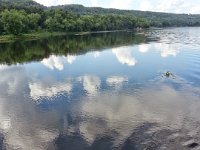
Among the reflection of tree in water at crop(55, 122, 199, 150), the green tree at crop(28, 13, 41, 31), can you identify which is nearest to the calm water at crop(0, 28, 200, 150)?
the reflection of tree in water at crop(55, 122, 199, 150)

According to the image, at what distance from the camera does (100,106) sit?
44.9 m

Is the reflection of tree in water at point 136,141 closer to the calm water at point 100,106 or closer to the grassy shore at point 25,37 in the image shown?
the calm water at point 100,106

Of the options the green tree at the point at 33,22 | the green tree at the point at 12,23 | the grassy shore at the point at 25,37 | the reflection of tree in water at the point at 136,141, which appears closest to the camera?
the reflection of tree in water at the point at 136,141

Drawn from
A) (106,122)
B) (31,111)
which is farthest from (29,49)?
(106,122)

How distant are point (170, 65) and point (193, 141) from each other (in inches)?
1943

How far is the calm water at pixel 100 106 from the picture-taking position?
3347 centimetres

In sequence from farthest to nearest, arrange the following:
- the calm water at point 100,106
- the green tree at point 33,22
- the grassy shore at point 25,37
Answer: the green tree at point 33,22 → the grassy shore at point 25,37 → the calm water at point 100,106

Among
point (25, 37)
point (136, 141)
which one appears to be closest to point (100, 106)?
point (136, 141)

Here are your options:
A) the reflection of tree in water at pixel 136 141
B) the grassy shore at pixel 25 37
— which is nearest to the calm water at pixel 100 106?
the reflection of tree in water at pixel 136 141

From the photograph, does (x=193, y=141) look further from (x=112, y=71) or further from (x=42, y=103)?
(x=112, y=71)

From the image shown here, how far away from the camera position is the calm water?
3347 centimetres

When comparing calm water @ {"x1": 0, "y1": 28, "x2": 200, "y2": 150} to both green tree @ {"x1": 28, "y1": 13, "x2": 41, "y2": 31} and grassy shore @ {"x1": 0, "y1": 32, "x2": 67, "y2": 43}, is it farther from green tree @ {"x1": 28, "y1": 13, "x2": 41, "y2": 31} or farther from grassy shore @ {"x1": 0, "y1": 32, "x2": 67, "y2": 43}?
green tree @ {"x1": 28, "y1": 13, "x2": 41, "y2": 31}

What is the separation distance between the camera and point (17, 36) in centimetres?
15725

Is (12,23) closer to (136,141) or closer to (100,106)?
(100,106)
